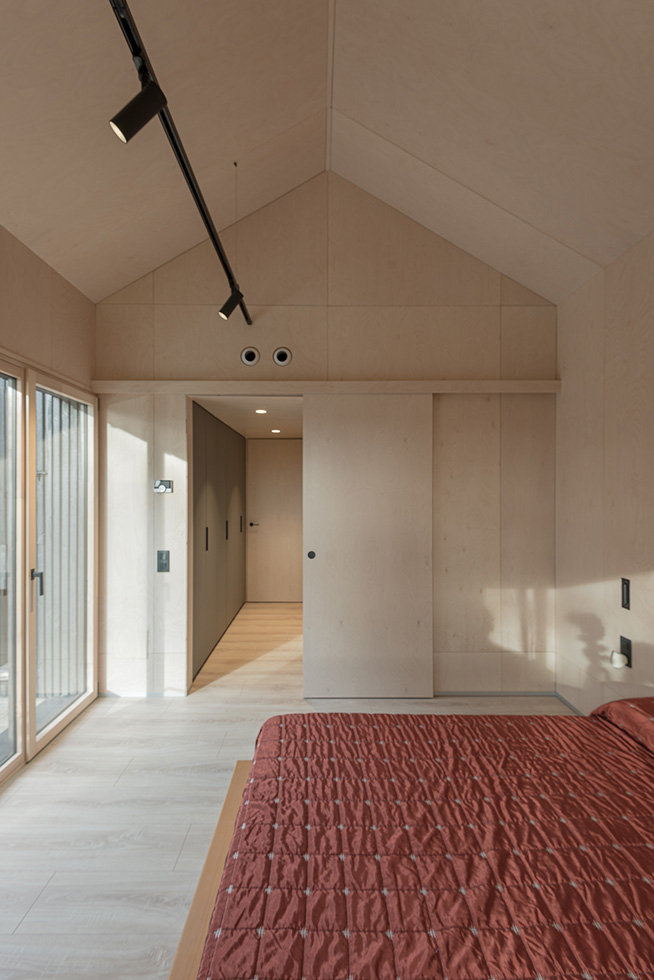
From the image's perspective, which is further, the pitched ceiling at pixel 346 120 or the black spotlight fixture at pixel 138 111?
the pitched ceiling at pixel 346 120

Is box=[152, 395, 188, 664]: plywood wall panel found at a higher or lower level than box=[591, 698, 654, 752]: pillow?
higher

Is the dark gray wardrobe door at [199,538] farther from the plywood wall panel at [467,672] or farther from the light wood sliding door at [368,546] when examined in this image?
the plywood wall panel at [467,672]

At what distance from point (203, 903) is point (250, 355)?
3.30m

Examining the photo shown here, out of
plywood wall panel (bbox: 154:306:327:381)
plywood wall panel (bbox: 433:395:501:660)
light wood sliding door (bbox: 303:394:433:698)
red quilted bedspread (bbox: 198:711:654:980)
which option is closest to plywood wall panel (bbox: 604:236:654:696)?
plywood wall panel (bbox: 433:395:501:660)

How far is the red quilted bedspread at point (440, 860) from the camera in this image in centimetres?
118

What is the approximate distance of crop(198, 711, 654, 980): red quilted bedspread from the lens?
3.89 ft

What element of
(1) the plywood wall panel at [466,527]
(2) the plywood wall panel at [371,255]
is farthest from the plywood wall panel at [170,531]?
(1) the plywood wall panel at [466,527]

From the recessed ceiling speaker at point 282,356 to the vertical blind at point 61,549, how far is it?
1426 millimetres

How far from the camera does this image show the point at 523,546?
13.4 feet

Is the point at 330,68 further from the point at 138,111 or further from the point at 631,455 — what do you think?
the point at 631,455

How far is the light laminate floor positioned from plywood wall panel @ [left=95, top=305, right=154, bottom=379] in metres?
2.45

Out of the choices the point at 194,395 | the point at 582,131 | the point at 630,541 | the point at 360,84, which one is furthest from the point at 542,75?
the point at 194,395

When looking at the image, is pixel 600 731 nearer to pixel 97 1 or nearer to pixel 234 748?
pixel 234 748

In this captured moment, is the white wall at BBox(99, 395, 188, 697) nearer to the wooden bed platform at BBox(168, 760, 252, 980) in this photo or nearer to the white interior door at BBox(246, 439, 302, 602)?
the wooden bed platform at BBox(168, 760, 252, 980)
